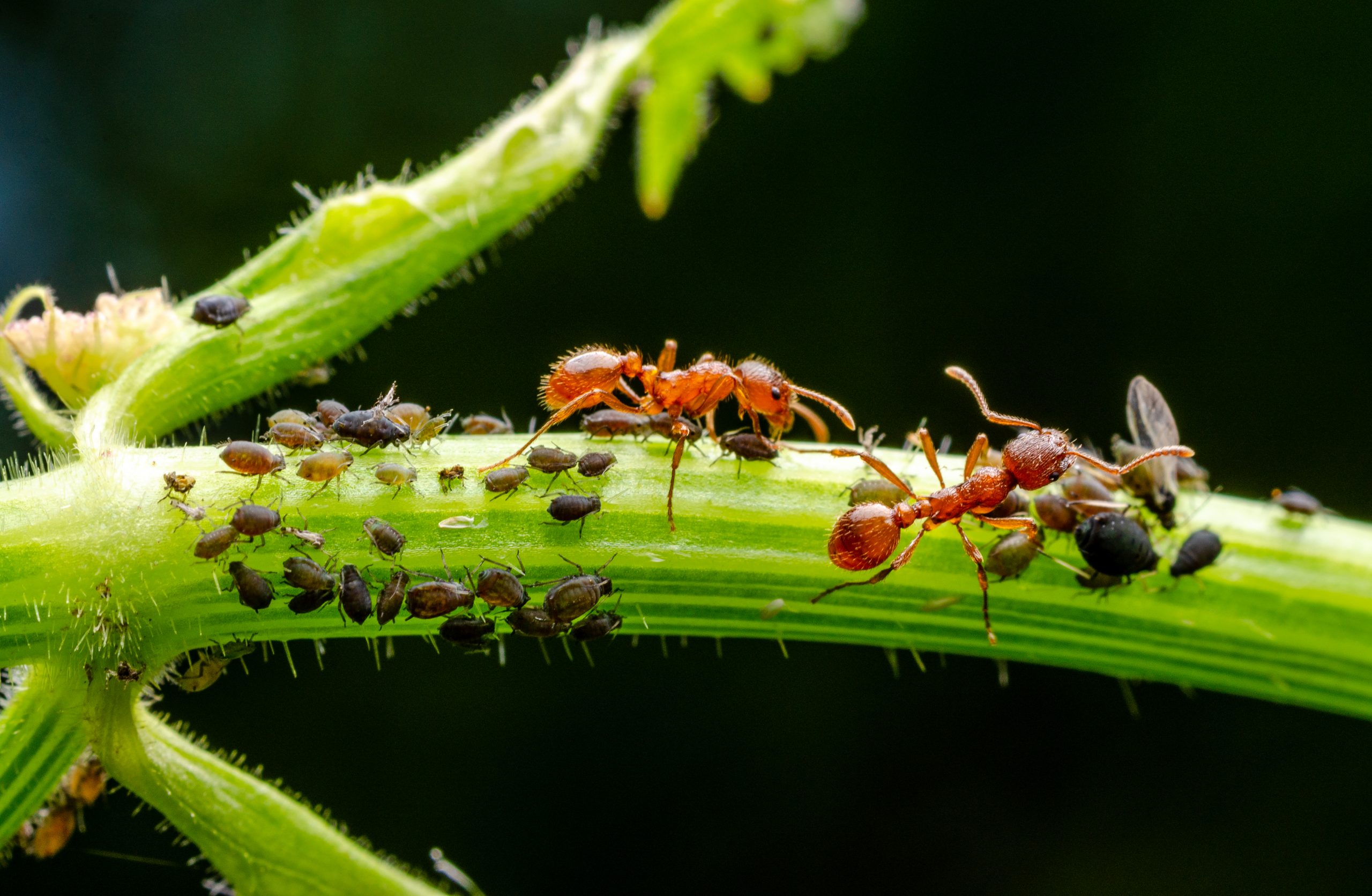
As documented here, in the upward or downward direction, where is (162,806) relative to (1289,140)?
downward

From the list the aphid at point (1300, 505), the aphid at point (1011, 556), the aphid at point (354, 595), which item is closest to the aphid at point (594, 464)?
the aphid at point (354, 595)

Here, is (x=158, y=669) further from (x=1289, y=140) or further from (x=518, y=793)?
(x=1289, y=140)

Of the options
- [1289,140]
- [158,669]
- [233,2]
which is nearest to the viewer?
[158,669]

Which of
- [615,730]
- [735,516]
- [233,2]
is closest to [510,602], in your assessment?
[735,516]

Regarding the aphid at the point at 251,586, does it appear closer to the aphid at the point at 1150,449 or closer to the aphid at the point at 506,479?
the aphid at the point at 506,479

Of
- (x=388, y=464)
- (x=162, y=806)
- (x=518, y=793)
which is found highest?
(x=388, y=464)

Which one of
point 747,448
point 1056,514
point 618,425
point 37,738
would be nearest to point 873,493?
point 747,448

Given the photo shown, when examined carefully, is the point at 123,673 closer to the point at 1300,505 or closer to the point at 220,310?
the point at 220,310
